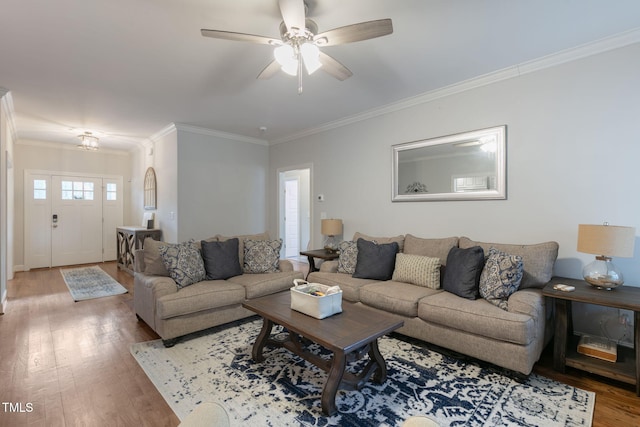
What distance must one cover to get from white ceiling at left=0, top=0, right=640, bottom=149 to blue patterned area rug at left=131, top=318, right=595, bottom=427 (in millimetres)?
2621

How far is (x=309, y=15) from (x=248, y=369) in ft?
8.81

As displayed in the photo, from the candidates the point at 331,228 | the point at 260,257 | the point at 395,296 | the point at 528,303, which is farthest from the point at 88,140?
the point at 528,303

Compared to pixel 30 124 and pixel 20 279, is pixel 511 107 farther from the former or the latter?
pixel 20 279

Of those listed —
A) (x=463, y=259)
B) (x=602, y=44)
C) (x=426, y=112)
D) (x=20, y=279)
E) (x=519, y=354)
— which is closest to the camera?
(x=519, y=354)

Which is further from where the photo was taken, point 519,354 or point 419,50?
point 419,50

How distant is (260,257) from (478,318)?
2.38m

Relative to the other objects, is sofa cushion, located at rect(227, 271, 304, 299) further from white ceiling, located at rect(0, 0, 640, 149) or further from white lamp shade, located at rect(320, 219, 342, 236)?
white ceiling, located at rect(0, 0, 640, 149)

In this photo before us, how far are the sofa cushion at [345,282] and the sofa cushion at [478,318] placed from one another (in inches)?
27.3

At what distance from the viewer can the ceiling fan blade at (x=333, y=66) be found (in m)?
2.22

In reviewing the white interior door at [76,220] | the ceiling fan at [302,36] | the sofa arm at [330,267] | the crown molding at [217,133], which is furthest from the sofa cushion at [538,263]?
the white interior door at [76,220]

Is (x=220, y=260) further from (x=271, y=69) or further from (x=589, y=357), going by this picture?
(x=589, y=357)

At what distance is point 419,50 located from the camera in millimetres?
2594

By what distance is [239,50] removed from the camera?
2.57m

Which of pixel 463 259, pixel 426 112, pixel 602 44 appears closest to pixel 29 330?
pixel 463 259
